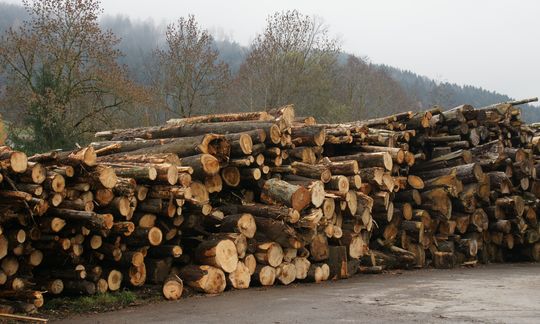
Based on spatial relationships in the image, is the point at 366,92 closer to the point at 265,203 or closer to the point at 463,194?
the point at 463,194

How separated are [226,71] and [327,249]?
23011 mm

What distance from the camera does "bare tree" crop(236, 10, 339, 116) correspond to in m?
36.0

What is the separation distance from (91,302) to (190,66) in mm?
24976

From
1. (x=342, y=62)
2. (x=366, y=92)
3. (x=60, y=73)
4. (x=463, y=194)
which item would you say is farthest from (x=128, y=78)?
(x=342, y=62)

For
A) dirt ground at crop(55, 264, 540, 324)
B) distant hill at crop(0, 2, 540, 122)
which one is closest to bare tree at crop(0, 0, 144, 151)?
distant hill at crop(0, 2, 540, 122)

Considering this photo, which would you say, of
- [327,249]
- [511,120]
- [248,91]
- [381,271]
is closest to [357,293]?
[327,249]

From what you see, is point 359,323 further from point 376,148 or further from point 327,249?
point 376,148

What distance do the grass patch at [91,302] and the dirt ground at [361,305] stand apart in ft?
1.04

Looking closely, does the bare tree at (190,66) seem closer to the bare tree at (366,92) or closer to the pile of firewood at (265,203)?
the bare tree at (366,92)

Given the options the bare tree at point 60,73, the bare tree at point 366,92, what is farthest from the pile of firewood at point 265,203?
the bare tree at point 366,92

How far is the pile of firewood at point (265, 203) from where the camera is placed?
752cm

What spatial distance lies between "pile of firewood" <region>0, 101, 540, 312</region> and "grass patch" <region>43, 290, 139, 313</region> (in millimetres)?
194

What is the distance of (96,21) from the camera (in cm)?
2691

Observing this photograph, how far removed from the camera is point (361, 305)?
7.31 meters
